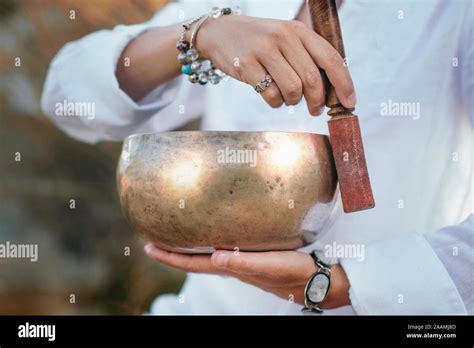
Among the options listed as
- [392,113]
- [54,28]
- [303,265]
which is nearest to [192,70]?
[303,265]

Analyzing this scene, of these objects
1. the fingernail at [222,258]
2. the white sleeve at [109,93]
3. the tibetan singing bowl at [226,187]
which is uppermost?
the white sleeve at [109,93]

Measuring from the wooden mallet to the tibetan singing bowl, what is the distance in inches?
0.9

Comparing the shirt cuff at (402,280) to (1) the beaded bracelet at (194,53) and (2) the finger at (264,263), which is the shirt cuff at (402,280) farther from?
(1) the beaded bracelet at (194,53)

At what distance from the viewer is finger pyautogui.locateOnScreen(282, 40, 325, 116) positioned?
720 millimetres

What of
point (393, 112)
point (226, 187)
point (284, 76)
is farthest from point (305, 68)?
point (393, 112)

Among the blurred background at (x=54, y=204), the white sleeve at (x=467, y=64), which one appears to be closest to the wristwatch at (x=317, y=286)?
the white sleeve at (x=467, y=64)

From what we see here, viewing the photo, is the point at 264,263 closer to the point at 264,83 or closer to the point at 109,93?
the point at 264,83

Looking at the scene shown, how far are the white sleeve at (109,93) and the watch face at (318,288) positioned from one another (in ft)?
1.62

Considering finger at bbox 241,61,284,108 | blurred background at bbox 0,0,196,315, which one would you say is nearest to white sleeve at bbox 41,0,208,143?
blurred background at bbox 0,0,196,315

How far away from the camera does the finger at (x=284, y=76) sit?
723 millimetres

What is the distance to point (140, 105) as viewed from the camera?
1.20 metres

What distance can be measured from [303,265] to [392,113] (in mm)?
429

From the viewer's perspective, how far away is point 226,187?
684 millimetres

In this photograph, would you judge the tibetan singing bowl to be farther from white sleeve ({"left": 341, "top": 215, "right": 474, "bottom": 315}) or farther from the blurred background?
the blurred background
